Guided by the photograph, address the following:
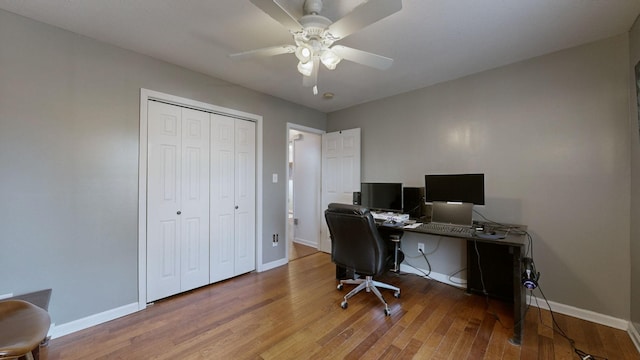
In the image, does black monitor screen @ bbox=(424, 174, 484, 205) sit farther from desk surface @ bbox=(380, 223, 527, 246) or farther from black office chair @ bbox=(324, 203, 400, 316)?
black office chair @ bbox=(324, 203, 400, 316)

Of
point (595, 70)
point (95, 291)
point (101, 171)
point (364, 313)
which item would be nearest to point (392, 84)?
point (595, 70)

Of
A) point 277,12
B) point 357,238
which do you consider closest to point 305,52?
point 277,12

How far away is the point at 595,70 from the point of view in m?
2.16

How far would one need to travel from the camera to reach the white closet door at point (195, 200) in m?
2.71

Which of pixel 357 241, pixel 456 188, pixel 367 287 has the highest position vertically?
pixel 456 188

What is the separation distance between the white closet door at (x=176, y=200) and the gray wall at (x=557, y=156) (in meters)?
2.81

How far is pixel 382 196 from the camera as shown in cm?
324

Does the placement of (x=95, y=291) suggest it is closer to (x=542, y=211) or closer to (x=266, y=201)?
(x=266, y=201)

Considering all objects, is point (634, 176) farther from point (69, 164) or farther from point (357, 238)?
point (69, 164)

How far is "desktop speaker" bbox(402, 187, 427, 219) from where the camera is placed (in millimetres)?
3033

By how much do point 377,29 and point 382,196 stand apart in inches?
77.0

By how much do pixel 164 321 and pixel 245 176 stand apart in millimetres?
1740

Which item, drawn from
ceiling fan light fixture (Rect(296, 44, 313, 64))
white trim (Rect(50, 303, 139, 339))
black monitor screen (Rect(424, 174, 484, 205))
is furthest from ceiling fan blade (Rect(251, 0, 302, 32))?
white trim (Rect(50, 303, 139, 339))

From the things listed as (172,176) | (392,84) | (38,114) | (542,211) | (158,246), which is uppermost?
(392,84)
